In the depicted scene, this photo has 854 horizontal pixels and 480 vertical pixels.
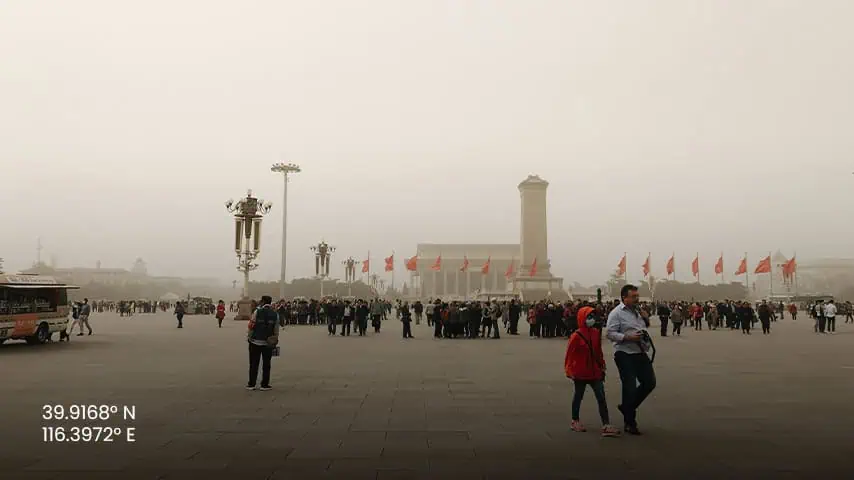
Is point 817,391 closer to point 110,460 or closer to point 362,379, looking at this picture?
point 362,379

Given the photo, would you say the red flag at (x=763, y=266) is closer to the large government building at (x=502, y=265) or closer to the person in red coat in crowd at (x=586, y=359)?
the large government building at (x=502, y=265)

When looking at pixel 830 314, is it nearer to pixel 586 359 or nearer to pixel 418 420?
pixel 586 359

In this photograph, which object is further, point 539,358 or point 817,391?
point 539,358

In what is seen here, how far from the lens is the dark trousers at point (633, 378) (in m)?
7.52

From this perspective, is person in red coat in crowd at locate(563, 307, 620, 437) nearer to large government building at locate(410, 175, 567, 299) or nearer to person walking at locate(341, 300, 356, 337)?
person walking at locate(341, 300, 356, 337)

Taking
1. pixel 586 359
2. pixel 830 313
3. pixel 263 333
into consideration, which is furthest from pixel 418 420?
pixel 830 313

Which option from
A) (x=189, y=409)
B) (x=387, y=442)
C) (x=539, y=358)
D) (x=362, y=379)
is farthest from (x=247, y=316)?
(x=387, y=442)

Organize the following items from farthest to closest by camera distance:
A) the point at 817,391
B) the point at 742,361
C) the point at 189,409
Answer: the point at 742,361
the point at 817,391
the point at 189,409

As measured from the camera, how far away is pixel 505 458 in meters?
6.48

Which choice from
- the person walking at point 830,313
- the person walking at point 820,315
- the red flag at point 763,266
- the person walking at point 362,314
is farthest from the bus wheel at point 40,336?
the red flag at point 763,266

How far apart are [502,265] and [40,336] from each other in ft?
387

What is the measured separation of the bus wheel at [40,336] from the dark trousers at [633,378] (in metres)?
18.4

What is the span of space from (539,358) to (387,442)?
10612mm

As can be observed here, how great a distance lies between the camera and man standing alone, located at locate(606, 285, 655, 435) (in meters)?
7.51
